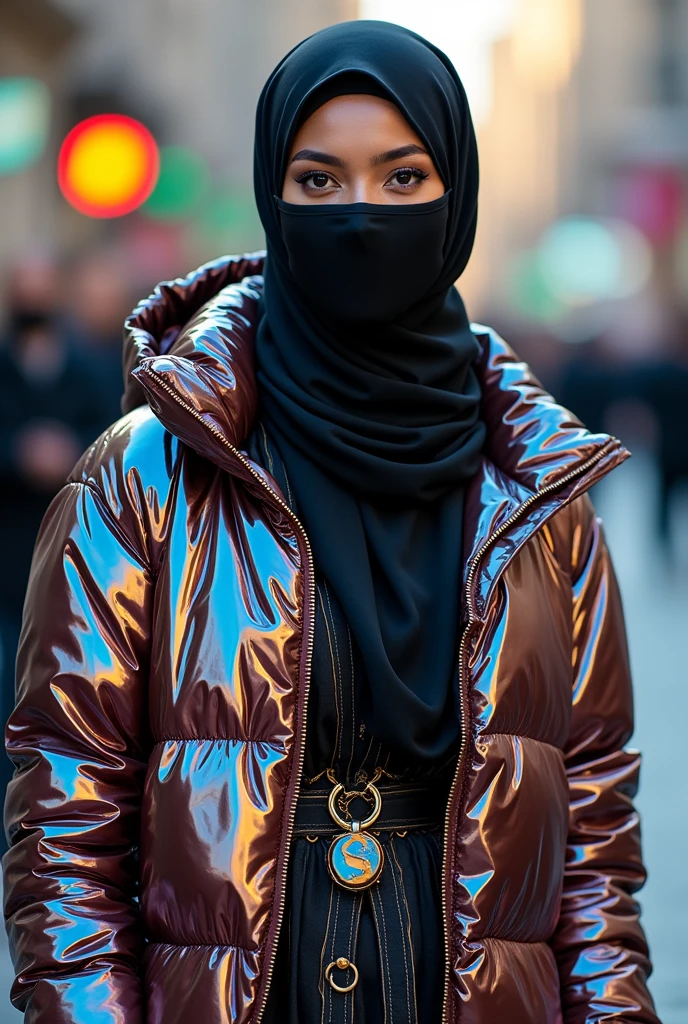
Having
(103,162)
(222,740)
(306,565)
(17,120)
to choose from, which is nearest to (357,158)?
(306,565)

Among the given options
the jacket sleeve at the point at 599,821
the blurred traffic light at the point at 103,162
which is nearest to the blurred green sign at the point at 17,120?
the blurred traffic light at the point at 103,162

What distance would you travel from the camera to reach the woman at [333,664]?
2.07m

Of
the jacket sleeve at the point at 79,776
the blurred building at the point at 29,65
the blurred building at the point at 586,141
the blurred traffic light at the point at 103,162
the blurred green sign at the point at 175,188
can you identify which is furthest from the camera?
the blurred building at the point at 586,141

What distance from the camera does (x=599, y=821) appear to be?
2.39 meters

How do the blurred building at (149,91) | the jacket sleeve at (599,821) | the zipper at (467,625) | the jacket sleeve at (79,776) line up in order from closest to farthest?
the jacket sleeve at (79,776) → the zipper at (467,625) → the jacket sleeve at (599,821) → the blurred building at (149,91)

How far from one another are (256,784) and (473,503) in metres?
0.61

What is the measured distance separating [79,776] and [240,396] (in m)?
0.62

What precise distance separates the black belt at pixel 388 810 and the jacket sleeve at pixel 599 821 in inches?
9.7

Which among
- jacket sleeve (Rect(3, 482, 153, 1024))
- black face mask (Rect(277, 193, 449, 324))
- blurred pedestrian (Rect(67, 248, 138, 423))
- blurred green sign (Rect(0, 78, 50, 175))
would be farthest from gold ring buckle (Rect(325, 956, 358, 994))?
blurred green sign (Rect(0, 78, 50, 175))

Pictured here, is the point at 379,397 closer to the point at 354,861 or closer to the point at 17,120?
the point at 354,861

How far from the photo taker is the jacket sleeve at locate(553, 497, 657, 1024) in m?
2.27

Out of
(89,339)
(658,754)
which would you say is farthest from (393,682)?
(89,339)

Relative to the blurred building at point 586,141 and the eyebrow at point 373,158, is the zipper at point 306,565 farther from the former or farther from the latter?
the blurred building at point 586,141

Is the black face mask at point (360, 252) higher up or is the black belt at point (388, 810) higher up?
the black face mask at point (360, 252)
